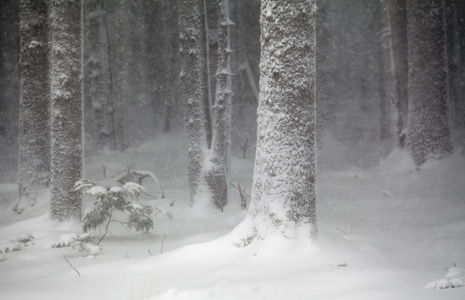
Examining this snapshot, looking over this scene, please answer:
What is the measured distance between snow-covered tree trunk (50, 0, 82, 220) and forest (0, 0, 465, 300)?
27 mm

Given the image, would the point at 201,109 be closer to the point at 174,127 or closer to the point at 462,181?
the point at 462,181

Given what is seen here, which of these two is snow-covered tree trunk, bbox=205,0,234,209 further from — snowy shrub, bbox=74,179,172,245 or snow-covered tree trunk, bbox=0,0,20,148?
snow-covered tree trunk, bbox=0,0,20,148

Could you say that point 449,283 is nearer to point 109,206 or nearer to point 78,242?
point 78,242

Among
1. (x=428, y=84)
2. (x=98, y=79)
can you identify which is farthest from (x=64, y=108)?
(x=98, y=79)

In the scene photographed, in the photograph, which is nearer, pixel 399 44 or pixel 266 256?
pixel 266 256

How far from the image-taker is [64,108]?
326 inches

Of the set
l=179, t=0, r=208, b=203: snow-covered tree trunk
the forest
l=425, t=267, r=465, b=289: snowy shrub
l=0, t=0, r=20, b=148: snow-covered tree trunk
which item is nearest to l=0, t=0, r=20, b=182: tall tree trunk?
l=0, t=0, r=20, b=148: snow-covered tree trunk

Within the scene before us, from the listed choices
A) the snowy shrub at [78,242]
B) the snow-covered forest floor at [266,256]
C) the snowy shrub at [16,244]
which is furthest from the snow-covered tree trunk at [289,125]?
the snowy shrub at [16,244]

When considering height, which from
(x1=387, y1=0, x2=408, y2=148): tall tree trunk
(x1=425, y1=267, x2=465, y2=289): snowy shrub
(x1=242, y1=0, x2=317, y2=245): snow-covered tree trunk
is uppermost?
(x1=387, y1=0, x2=408, y2=148): tall tree trunk

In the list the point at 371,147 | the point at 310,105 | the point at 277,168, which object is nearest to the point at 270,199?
the point at 277,168

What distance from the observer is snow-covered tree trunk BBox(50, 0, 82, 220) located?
827cm

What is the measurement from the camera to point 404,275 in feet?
14.0

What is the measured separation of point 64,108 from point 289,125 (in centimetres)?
500

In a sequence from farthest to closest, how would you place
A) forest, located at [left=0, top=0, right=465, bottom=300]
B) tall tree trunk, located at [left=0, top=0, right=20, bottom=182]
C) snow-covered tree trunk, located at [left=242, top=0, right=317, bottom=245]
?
tall tree trunk, located at [left=0, top=0, right=20, bottom=182], snow-covered tree trunk, located at [left=242, top=0, right=317, bottom=245], forest, located at [left=0, top=0, right=465, bottom=300]
